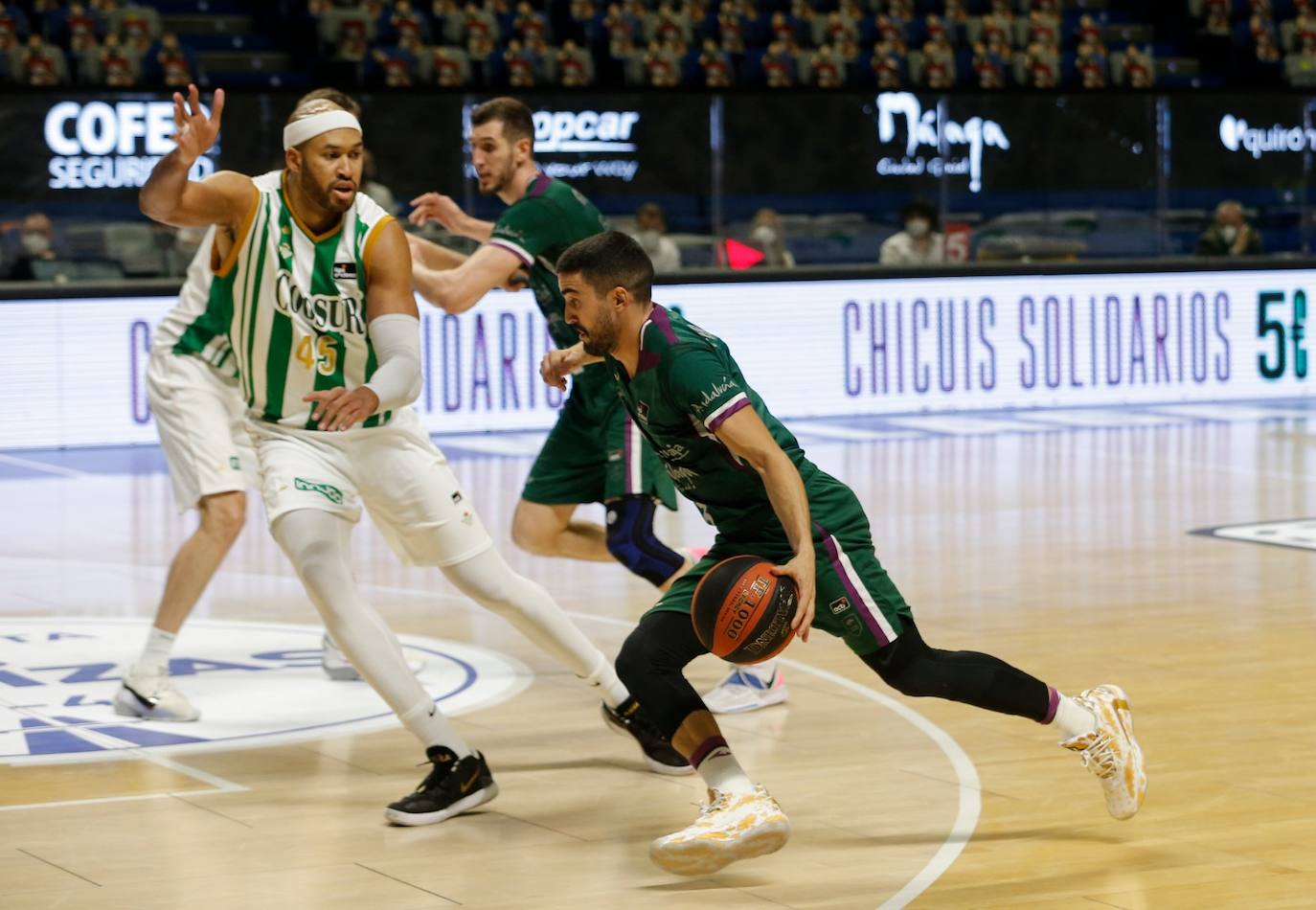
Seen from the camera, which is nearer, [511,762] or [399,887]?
[399,887]

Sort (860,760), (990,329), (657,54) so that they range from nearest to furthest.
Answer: (860,760) → (990,329) → (657,54)

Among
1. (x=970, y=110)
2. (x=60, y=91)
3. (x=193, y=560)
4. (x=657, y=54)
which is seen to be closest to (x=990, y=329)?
(x=970, y=110)

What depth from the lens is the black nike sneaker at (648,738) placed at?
5957 millimetres

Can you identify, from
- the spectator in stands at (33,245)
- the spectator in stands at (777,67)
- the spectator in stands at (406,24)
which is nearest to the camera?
the spectator in stands at (33,245)

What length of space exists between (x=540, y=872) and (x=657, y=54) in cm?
1445

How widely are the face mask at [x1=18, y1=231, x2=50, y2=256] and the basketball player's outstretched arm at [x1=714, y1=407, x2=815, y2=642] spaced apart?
10593 millimetres

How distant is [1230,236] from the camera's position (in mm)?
17562

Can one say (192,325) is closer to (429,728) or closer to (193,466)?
(193,466)

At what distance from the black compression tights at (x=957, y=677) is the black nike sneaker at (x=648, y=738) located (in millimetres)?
983

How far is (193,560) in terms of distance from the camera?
6.80m

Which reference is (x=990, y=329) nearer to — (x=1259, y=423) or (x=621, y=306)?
(x=1259, y=423)

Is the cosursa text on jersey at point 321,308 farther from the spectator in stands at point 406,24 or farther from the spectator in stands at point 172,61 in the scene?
the spectator in stands at point 406,24

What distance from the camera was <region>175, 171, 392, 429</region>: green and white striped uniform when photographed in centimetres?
565

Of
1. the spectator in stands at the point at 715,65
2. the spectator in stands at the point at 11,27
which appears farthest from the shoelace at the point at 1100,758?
the spectator in stands at the point at 715,65
